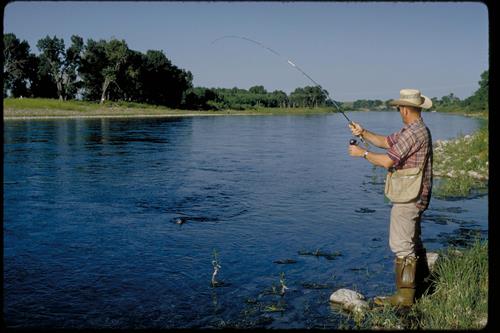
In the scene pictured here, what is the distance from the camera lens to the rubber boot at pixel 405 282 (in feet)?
16.1

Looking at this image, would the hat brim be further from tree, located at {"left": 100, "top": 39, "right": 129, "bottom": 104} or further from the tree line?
tree, located at {"left": 100, "top": 39, "right": 129, "bottom": 104}

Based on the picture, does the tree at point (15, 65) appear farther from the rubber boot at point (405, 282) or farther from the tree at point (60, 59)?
the rubber boot at point (405, 282)

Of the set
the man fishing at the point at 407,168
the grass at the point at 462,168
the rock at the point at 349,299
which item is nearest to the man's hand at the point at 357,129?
the man fishing at the point at 407,168

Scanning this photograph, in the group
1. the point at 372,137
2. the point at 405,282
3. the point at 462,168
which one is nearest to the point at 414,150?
the point at 372,137

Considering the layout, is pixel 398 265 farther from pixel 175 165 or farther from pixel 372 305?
pixel 175 165

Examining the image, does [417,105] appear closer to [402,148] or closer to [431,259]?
[402,148]

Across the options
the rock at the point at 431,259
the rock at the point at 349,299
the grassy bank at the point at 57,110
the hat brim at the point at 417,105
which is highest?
the grassy bank at the point at 57,110

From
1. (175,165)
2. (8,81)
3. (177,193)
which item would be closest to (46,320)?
(177,193)

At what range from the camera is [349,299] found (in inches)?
209

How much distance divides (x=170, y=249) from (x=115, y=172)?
8.51 m

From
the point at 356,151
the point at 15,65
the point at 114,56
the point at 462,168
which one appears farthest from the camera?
the point at 114,56

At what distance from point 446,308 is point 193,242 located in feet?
14.1

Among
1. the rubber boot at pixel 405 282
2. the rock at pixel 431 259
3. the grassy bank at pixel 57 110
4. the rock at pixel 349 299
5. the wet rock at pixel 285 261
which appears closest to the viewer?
the rubber boot at pixel 405 282

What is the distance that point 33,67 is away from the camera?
246 ft
